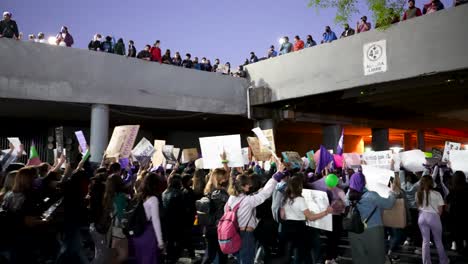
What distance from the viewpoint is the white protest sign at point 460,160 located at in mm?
8507

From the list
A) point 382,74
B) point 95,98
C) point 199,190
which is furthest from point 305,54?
point 199,190

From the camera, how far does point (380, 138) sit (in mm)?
31172

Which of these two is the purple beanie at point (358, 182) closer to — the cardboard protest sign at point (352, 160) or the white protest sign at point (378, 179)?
the white protest sign at point (378, 179)

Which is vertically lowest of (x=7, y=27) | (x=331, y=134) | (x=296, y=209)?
(x=296, y=209)

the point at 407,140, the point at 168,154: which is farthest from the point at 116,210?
the point at 407,140

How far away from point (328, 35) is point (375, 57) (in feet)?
9.55

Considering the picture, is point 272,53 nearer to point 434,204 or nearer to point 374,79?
point 374,79

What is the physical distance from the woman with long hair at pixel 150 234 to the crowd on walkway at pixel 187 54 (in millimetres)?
11517

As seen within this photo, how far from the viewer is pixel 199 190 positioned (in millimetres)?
7793

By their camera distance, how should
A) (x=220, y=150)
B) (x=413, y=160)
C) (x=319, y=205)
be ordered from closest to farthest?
(x=319, y=205), (x=220, y=150), (x=413, y=160)

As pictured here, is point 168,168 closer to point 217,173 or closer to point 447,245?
point 217,173

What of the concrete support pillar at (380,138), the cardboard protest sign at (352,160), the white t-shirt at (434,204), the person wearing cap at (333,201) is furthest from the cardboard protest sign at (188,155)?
the concrete support pillar at (380,138)

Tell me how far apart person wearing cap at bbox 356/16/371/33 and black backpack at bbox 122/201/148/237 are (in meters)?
14.7

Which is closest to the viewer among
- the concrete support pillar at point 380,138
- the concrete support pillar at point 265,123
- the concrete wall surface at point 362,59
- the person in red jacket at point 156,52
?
the concrete wall surface at point 362,59
